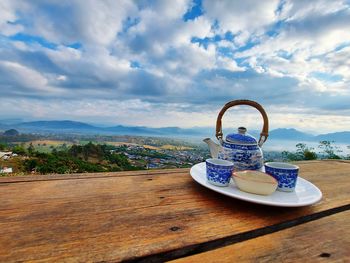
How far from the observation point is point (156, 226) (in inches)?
21.4

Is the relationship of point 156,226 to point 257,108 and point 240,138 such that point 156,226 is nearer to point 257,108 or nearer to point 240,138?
point 240,138

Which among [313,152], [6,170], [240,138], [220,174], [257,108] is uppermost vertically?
[257,108]

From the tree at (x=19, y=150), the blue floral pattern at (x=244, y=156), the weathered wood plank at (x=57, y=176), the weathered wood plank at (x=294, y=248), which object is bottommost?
the tree at (x=19, y=150)

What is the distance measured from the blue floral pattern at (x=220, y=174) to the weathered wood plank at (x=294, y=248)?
27cm

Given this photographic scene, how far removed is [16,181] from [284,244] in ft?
3.46

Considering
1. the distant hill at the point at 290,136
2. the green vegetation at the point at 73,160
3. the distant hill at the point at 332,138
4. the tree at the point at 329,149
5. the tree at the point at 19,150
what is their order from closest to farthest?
the green vegetation at the point at 73,160 < the tree at the point at 19,150 < the tree at the point at 329,149 < the distant hill at the point at 332,138 < the distant hill at the point at 290,136

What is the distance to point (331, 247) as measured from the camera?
493mm

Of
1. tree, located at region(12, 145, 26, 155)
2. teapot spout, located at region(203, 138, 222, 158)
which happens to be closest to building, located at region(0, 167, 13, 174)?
tree, located at region(12, 145, 26, 155)

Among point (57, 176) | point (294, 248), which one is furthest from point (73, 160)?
point (294, 248)

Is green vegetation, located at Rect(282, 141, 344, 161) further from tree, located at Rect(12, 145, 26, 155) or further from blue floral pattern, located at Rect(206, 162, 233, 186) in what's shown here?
tree, located at Rect(12, 145, 26, 155)

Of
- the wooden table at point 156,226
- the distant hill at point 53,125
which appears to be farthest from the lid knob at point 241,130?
the distant hill at point 53,125

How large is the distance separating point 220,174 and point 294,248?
0.35m

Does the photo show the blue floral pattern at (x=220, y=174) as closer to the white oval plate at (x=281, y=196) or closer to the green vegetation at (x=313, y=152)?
the white oval plate at (x=281, y=196)

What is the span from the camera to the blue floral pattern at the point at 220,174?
2.61ft
